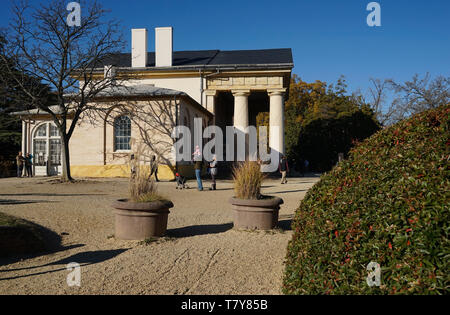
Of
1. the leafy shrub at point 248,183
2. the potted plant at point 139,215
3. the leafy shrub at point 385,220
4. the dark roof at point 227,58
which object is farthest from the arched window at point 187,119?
the leafy shrub at point 385,220

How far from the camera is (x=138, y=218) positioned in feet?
19.4

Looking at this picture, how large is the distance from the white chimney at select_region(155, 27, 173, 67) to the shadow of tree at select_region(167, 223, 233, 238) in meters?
24.5

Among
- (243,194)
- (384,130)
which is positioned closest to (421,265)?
(384,130)

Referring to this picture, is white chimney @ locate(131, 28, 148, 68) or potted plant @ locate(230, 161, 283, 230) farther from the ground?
white chimney @ locate(131, 28, 148, 68)

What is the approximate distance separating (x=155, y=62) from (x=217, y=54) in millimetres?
6085

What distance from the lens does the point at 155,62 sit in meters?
30.3

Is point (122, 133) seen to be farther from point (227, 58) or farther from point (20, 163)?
point (227, 58)

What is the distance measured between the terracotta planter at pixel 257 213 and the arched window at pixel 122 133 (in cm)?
1503

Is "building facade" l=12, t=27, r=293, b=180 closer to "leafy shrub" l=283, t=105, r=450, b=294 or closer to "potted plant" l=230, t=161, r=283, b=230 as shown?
"potted plant" l=230, t=161, r=283, b=230

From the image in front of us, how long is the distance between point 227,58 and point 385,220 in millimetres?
29906

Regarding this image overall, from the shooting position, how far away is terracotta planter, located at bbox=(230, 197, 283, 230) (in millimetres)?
6613

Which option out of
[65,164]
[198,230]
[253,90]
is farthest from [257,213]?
[253,90]

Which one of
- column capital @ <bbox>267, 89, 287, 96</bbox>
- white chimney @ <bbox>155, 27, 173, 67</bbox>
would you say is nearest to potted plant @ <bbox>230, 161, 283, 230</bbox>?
column capital @ <bbox>267, 89, 287, 96</bbox>

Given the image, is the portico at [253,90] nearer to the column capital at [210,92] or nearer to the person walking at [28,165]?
the column capital at [210,92]
